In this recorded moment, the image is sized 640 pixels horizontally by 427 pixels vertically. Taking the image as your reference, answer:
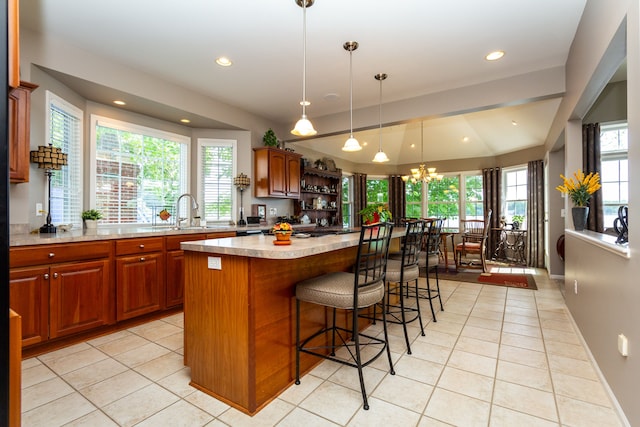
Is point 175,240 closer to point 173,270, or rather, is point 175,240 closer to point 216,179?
Result: point 173,270

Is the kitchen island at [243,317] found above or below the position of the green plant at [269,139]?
below

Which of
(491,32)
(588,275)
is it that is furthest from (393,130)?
(588,275)

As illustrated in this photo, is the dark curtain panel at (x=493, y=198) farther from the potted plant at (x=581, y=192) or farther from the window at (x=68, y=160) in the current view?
the window at (x=68, y=160)

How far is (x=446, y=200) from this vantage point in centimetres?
831

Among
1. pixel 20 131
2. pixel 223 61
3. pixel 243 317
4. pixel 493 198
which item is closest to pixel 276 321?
pixel 243 317

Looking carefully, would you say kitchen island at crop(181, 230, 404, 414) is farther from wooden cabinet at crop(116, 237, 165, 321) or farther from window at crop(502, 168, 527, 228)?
window at crop(502, 168, 527, 228)

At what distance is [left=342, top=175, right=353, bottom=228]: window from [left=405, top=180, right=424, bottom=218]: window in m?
1.71

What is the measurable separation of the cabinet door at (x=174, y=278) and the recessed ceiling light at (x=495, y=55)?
13.3 ft

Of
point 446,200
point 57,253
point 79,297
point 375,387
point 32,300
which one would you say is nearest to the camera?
point 375,387

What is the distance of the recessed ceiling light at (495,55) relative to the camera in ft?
10.6

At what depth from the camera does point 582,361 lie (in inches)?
93.1

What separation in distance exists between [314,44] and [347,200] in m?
5.37

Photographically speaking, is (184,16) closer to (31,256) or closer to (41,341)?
(31,256)

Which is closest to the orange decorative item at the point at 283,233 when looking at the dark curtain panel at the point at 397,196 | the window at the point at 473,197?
the dark curtain panel at the point at 397,196
